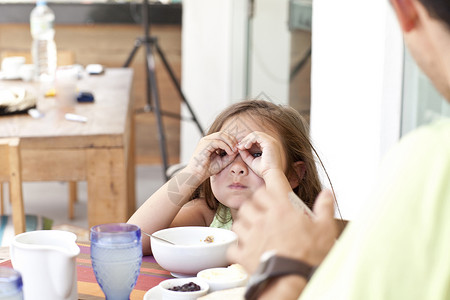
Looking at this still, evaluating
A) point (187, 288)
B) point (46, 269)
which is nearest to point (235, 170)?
point (187, 288)

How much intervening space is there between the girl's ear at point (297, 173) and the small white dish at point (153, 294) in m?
0.61

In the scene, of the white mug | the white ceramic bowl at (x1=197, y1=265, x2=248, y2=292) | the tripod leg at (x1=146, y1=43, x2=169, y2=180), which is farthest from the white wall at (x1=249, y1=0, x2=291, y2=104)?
the white mug

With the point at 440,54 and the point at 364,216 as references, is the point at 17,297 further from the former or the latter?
the point at 440,54

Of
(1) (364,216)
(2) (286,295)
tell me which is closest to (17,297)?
(2) (286,295)

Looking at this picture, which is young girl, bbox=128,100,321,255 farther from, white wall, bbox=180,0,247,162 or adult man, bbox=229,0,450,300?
white wall, bbox=180,0,247,162

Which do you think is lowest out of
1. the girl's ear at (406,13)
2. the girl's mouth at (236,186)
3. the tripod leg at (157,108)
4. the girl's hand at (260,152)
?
the tripod leg at (157,108)

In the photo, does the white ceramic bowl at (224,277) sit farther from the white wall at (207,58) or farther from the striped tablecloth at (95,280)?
the white wall at (207,58)

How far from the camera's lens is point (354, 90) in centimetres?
226

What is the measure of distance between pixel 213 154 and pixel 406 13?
82 centimetres

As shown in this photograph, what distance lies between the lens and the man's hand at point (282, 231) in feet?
2.29

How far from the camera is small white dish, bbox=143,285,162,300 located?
917 mm

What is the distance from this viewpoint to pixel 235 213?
1.44 m

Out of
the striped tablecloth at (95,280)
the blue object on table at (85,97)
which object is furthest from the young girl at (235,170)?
the blue object on table at (85,97)

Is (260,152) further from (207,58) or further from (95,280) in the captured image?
(207,58)
